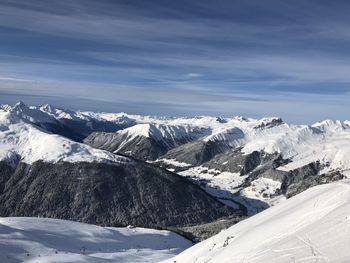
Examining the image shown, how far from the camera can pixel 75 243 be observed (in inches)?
2485

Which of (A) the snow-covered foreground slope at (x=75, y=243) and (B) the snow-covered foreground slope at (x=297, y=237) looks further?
(A) the snow-covered foreground slope at (x=75, y=243)

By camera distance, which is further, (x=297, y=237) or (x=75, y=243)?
(x=75, y=243)

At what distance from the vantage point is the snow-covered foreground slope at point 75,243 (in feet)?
146

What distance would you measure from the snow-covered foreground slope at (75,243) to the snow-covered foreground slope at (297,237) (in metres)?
17.5

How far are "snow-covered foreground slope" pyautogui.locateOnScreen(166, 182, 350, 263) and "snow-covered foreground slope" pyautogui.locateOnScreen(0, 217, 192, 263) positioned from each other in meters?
17.5

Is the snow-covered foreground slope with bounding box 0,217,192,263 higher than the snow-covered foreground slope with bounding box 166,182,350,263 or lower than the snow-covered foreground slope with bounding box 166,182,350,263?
lower

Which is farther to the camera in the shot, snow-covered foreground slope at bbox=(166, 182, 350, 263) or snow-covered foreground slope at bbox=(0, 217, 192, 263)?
snow-covered foreground slope at bbox=(0, 217, 192, 263)

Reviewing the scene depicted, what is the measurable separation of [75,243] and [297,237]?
4567 centimetres

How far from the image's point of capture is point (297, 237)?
22219mm

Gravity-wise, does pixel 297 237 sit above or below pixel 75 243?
above

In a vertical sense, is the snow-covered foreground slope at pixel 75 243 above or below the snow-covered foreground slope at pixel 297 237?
below

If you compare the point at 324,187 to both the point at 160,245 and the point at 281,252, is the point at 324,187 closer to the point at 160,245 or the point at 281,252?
the point at 281,252

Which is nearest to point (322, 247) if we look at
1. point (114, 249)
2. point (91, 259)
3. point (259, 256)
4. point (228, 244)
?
point (259, 256)

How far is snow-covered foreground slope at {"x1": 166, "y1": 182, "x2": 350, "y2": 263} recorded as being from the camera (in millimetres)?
19891
